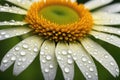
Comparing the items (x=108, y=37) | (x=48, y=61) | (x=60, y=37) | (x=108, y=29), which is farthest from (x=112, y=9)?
(x=48, y=61)

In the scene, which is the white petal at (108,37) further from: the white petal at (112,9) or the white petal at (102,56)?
the white petal at (112,9)

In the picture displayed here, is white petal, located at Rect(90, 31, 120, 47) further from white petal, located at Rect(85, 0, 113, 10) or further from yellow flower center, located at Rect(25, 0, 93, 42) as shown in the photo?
white petal, located at Rect(85, 0, 113, 10)

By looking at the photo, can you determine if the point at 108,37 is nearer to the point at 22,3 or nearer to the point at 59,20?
the point at 59,20

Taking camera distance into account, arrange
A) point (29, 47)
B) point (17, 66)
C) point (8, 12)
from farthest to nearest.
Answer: point (8, 12), point (29, 47), point (17, 66)

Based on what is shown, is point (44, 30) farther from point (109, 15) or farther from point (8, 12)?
point (109, 15)

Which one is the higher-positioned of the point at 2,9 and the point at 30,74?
the point at 2,9

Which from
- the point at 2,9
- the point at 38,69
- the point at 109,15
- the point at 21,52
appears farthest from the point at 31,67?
the point at 109,15
